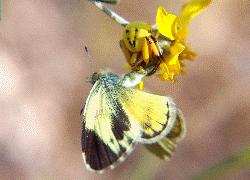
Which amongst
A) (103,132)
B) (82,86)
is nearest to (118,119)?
(103,132)

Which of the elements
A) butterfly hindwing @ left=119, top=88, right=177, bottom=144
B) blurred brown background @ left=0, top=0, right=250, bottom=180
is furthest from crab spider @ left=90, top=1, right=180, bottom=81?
blurred brown background @ left=0, top=0, right=250, bottom=180

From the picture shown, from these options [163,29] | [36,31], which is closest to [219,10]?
[36,31]

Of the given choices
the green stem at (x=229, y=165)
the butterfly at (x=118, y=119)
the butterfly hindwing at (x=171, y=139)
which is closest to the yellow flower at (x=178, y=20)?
the butterfly at (x=118, y=119)

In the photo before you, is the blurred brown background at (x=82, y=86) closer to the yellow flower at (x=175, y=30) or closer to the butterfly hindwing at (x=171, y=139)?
the butterfly hindwing at (x=171, y=139)

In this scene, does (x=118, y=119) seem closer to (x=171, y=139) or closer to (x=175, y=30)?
(x=171, y=139)

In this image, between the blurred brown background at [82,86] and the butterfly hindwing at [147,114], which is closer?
the butterfly hindwing at [147,114]

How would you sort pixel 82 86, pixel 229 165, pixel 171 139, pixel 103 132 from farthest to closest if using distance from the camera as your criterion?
pixel 82 86
pixel 229 165
pixel 171 139
pixel 103 132
